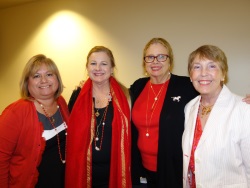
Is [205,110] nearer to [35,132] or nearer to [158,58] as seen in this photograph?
[158,58]

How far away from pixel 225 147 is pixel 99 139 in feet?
3.13

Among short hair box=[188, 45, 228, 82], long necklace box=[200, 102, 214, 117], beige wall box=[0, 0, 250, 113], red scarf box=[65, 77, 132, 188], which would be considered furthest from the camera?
beige wall box=[0, 0, 250, 113]

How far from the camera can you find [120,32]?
2.81m

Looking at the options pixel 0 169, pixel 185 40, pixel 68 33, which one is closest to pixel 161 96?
pixel 185 40

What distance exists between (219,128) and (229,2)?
1648 millimetres

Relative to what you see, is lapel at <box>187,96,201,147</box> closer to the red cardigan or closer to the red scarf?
the red scarf

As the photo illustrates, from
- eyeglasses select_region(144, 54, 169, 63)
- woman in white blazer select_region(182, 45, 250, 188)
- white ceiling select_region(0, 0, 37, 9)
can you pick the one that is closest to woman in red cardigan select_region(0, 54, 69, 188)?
eyeglasses select_region(144, 54, 169, 63)

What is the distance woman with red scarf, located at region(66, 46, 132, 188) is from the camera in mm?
1756

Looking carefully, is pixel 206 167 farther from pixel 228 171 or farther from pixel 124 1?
pixel 124 1

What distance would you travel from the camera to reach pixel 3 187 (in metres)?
1.54

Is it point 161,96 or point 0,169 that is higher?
point 161,96

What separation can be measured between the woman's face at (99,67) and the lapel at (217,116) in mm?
904

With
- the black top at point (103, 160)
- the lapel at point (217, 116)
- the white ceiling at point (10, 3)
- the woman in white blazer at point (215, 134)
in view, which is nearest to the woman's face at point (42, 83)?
the black top at point (103, 160)

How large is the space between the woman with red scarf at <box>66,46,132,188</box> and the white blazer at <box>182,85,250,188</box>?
64cm
